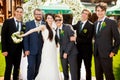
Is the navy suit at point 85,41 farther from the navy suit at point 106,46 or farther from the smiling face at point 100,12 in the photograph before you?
the smiling face at point 100,12

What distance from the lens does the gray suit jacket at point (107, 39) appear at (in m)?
9.51

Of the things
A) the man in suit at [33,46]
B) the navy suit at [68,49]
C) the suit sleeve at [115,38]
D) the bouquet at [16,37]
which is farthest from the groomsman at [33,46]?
the suit sleeve at [115,38]

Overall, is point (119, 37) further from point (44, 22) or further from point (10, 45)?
point (10, 45)

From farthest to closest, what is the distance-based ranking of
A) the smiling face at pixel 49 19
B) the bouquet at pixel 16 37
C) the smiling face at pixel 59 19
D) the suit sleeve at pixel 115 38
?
the bouquet at pixel 16 37 < the smiling face at pixel 59 19 < the smiling face at pixel 49 19 < the suit sleeve at pixel 115 38

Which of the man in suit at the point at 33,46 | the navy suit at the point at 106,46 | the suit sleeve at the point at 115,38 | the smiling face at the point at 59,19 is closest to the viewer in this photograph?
the suit sleeve at the point at 115,38

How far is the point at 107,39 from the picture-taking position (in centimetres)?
966

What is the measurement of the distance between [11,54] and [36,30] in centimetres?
101

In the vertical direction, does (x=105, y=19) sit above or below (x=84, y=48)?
above

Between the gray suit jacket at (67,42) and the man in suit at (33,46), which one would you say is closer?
the gray suit jacket at (67,42)

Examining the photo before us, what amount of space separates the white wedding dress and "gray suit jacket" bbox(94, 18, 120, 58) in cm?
107

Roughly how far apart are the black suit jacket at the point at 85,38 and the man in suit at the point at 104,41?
0.65 m

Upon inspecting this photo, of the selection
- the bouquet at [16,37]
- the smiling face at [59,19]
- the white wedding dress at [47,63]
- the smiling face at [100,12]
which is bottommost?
the white wedding dress at [47,63]

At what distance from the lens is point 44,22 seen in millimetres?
10344

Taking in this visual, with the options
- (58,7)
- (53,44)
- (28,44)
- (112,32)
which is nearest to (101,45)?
(112,32)
